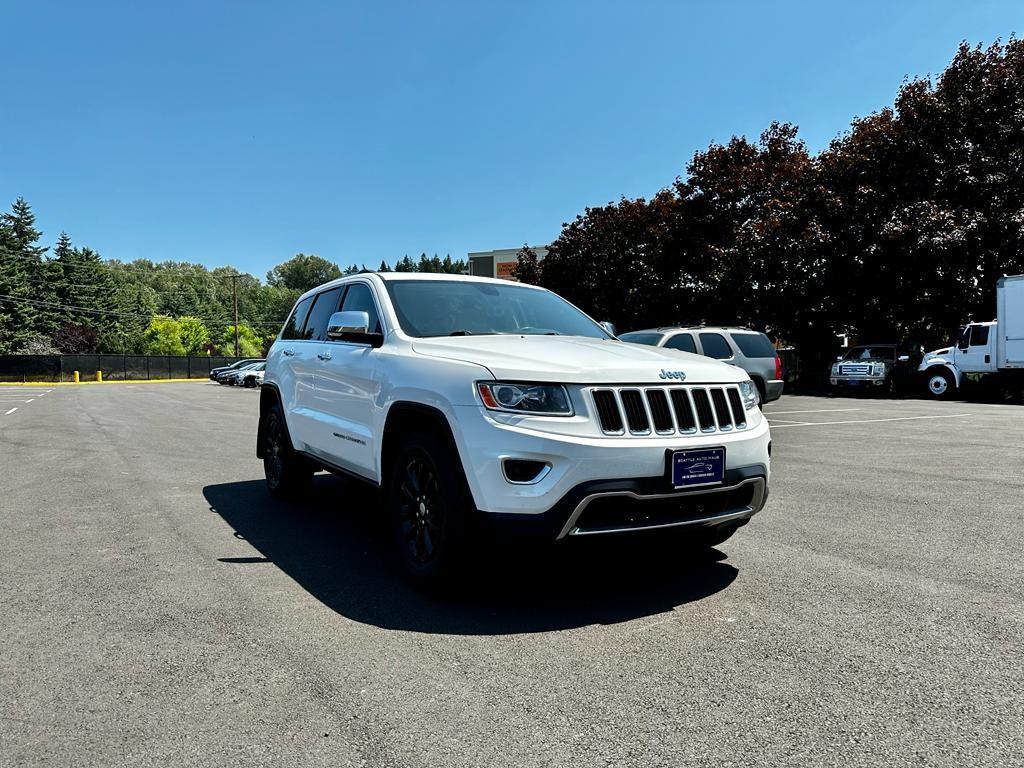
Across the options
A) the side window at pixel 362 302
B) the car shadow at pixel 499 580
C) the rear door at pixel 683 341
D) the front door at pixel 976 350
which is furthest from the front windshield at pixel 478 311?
the front door at pixel 976 350

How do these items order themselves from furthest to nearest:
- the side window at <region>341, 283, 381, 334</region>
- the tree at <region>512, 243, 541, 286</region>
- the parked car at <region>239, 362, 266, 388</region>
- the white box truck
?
the tree at <region>512, 243, 541, 286</region>, the parked car at <region>239, 362, 266, 388</region>, the white box truck, the side window at <region>341, 283, 381, 334</region>

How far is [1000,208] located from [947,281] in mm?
3058

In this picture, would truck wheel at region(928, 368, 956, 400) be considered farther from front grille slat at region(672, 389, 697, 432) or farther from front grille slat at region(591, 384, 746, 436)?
front grille slat at region(672, 389, 697, 432)

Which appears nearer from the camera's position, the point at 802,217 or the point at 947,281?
the point at 947,281

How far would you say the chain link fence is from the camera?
53.1m

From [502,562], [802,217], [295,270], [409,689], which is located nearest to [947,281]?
[802,217]

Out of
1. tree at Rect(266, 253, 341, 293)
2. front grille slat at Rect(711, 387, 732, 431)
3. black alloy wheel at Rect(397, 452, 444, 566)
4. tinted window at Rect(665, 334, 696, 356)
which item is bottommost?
black alloy wheel at Rect(397, 452, 444, 566)

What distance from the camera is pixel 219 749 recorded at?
2580 mm

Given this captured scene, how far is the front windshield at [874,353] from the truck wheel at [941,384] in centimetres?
232

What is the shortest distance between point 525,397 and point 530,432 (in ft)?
0.71

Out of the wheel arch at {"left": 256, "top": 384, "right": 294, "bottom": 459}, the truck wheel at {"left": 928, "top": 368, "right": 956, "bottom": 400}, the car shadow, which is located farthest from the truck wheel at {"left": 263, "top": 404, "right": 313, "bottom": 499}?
the truck wheel at {"left": 928, "top": 368, "right": 956, "bottom": 400}

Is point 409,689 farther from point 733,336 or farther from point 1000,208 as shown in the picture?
point 1000,208

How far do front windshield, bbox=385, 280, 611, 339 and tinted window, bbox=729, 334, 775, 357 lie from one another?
1020cm

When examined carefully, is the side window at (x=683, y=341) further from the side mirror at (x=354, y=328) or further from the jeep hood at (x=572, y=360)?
the side mirror at (x=354, y=328)
